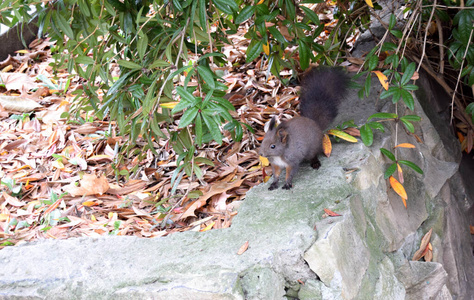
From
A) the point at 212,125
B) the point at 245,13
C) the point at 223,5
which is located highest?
the point at 223,5

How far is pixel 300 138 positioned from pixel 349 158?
1.05 feet

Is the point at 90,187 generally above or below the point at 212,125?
below

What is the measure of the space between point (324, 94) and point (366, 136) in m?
0.58

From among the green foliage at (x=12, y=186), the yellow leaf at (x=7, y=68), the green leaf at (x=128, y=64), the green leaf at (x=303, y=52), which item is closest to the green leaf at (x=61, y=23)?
the green leaf at (x=128, y=64)

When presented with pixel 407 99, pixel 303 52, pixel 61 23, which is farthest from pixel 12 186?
pixel 407 99

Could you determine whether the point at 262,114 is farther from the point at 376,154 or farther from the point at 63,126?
the point at 63,126

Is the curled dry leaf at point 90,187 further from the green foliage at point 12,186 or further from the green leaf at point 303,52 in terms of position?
the green leaf at point 303,52

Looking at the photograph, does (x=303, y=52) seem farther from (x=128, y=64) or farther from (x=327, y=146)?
(x=128, y=64)

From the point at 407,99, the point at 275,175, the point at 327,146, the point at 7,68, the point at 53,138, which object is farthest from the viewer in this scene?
the point at 7,68

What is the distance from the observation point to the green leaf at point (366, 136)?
2.84 m

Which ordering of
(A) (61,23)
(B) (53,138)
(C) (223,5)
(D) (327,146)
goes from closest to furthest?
(C) (223,5)
(A) (61,23)
(D) (327,146)
(B) (53,138)

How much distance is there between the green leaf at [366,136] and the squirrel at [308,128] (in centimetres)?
28

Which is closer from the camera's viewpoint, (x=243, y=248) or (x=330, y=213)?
(x=243, y=248)

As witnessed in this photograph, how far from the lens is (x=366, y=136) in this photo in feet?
9.40
